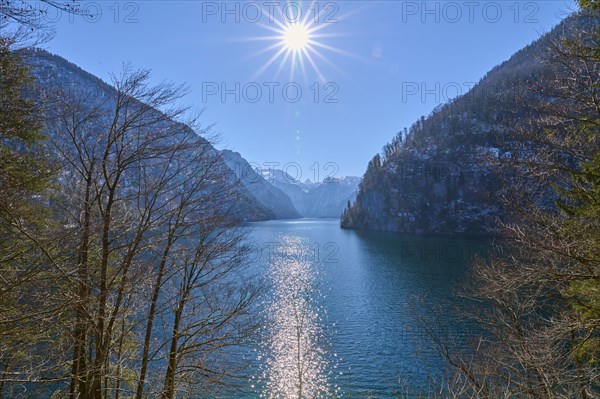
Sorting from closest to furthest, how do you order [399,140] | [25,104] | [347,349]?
[25,104], [347,349], [399,140]

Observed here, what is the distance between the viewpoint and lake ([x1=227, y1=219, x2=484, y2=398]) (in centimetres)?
1939

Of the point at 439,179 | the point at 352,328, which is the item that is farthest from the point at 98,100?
the point at 439,179

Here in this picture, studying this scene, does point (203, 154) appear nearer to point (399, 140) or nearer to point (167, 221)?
point (167, 221)

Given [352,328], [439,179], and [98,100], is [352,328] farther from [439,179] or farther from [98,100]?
[439,179]

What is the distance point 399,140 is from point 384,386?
162080 mm

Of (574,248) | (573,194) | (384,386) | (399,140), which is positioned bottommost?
(384,386)

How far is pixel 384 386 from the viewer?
61.5 ft

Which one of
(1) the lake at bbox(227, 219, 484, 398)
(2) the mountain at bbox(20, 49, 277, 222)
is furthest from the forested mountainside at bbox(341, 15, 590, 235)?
(2) the mountain at bbox(20, 49, 277, 222)

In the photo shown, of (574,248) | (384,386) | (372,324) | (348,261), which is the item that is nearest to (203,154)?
(574,248)

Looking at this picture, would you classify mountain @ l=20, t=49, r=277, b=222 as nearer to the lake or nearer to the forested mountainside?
the lake

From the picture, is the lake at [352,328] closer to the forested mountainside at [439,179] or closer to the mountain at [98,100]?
the mountain at [98,100]

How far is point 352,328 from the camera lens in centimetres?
2698

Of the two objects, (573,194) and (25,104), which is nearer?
(25,104)

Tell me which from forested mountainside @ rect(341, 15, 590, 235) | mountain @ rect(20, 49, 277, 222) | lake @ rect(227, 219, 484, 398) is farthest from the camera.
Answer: forested mountainside @ rect(341, 15, 590, 235)
